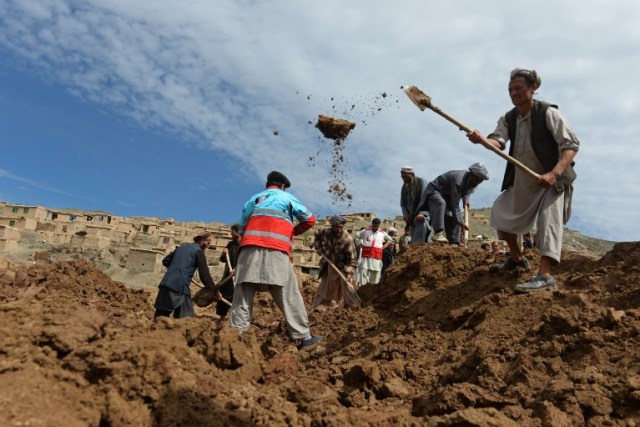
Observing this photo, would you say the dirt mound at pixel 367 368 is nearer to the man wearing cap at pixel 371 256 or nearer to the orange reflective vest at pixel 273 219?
the orange reflective vest at pixel 273 219

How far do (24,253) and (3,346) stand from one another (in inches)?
1032

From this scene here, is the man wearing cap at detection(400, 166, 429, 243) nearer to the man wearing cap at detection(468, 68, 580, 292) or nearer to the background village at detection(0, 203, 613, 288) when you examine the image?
the man wearing cap at detection(468, 68, 580, 292)

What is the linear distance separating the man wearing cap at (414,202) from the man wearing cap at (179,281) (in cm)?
353

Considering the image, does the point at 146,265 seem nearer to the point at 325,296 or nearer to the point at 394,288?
the point at 325,296

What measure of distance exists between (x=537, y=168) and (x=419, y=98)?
4.03ft

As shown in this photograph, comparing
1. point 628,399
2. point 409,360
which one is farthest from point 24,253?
point 628,399

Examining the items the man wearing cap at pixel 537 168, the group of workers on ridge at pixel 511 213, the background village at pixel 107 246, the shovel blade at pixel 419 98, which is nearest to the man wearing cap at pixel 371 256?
the group of workers on ridge at pixel 511 213

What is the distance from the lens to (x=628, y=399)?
8.40ft

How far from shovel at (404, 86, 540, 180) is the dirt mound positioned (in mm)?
1090

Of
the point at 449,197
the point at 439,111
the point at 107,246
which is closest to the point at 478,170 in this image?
the point at 449,197

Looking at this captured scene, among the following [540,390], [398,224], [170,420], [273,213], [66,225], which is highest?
[398,224]

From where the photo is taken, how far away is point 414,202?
8219mm

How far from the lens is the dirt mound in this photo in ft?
8.32

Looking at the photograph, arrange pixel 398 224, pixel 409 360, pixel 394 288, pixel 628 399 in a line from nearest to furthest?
pixel 628 399 < pixel 409 360 < pixel 394 288 < pixel 398 224
